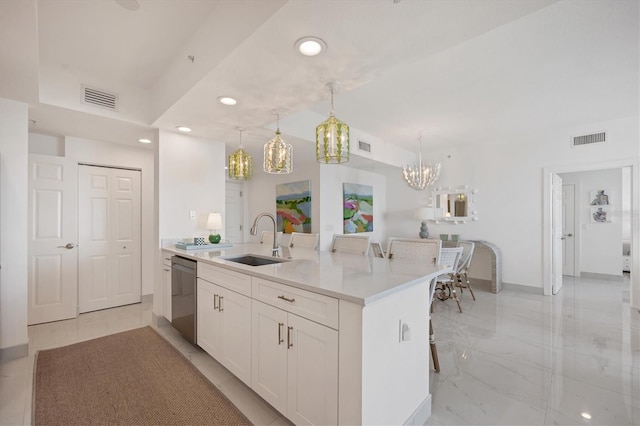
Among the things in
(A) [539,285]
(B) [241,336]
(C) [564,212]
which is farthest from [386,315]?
(C) [564,212]

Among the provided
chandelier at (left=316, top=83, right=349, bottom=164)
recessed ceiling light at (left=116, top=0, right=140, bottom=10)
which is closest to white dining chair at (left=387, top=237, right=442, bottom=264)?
chandelier at (left=316, top=83, right=349, bottom=164)

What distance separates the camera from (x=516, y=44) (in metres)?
2.32

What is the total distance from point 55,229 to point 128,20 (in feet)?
9.15

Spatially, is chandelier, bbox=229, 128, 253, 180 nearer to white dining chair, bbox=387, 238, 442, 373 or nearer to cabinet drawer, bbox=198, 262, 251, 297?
cabinet drawer, bbox=198, 262, 251, 297

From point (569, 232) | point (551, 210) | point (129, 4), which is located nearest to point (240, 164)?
point (129, 4)

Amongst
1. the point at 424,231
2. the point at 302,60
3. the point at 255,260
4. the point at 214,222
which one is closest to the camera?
the point at 302,60

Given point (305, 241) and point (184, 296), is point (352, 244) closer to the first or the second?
point (305, 241)

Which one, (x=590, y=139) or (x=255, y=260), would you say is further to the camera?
(x=590, y=139)

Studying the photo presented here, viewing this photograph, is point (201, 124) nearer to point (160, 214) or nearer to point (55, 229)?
point (160, 214)

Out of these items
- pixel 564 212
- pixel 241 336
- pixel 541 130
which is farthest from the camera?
pixel 564 212

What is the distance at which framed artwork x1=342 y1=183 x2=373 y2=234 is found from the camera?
18.8 feet

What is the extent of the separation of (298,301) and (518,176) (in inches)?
198

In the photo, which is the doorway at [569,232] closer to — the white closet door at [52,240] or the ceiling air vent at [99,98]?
the ceiling air vent at [99,98]

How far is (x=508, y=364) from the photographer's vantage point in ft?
7.95
